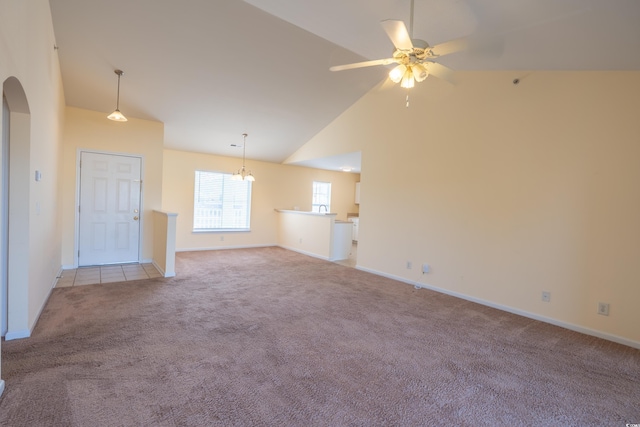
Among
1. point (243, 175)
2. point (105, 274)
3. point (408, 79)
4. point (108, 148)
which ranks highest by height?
point (408, 79)

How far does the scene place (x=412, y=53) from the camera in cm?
228

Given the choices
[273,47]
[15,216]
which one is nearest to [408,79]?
[273,47]

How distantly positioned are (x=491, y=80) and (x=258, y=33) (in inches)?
120

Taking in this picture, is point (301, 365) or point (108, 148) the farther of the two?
point (108, 148)

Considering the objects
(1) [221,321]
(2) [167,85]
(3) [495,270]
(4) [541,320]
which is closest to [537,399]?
(4) [541,320]

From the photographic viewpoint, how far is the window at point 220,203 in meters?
7.54

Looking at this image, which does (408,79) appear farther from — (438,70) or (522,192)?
(522,192)

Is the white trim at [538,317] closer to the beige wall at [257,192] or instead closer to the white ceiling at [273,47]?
the white ceiling at [273,47]

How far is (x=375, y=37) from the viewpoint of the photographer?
131 inches

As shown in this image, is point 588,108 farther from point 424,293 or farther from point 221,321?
point 221,321

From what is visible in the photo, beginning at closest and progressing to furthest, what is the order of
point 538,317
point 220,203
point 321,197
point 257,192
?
point 538,317 < point 220,203 < point 257,192 < point 321,197

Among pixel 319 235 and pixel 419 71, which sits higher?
pixel 419 71

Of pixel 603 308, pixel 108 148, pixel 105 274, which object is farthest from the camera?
pixel 108 148

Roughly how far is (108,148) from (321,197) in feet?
18.8
